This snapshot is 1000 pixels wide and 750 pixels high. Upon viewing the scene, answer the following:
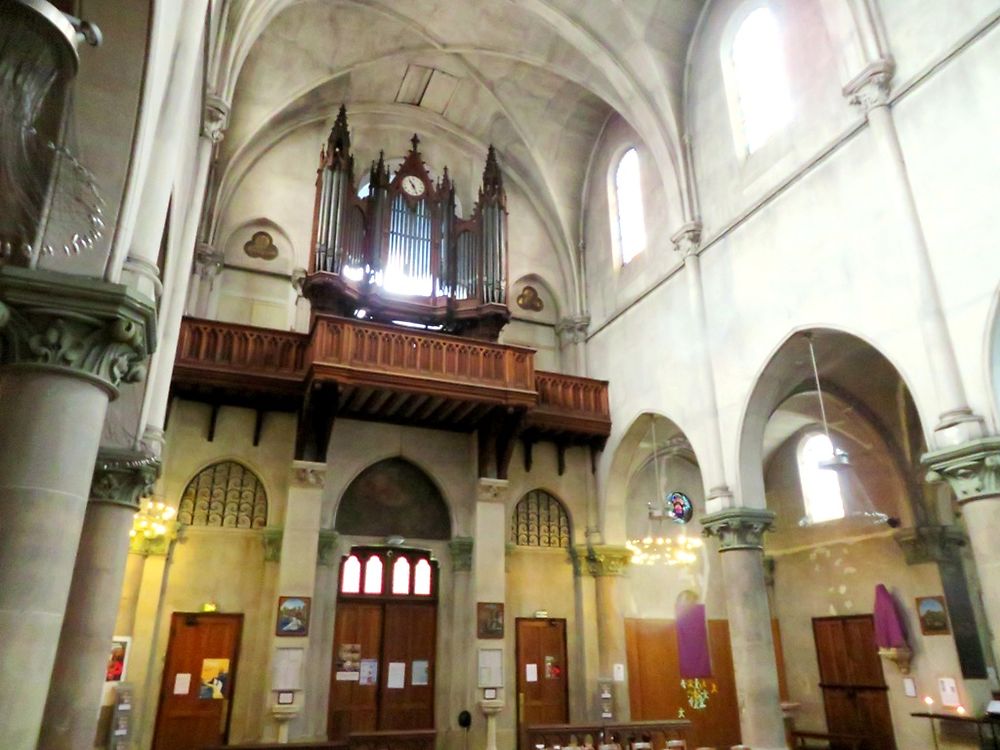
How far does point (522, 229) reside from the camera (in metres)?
18.6

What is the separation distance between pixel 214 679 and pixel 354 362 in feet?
19.5

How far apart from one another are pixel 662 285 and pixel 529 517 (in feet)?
18.7

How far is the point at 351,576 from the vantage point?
14055 mm

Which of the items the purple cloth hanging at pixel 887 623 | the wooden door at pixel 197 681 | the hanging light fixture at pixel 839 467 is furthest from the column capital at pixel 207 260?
the purple cloth hanging at pixel 887 623

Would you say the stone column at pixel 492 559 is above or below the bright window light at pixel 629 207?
below

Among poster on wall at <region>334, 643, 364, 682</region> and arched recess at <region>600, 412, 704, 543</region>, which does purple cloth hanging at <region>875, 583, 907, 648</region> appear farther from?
poster on wall at <region>334, 643, 364, 682</region>

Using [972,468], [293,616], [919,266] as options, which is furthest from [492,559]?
[919,266]

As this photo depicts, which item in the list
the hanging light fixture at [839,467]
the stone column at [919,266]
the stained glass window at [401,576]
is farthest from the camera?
the stained glass window at [401,576]

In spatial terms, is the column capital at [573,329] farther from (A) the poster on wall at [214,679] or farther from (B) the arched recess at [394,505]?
(A) the poster on wall at [214,679]

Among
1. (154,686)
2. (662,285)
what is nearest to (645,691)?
(662,285)

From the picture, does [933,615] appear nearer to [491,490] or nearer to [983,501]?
[983,501]

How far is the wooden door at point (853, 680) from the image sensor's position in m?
14.6

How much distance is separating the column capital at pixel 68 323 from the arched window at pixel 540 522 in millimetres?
11544

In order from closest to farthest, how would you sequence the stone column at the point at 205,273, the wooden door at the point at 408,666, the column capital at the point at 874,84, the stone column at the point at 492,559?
1. the column capital at the point at 874,84
2. the wooden door at the point at 408,666
3. the stone column at the point at 492,559
4. the stone column at the point at 205,273
